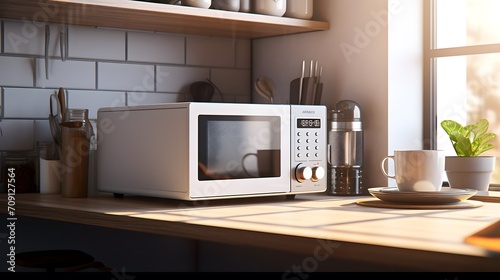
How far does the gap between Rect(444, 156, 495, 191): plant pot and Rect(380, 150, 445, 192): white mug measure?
276 mm

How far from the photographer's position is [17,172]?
2004 mm

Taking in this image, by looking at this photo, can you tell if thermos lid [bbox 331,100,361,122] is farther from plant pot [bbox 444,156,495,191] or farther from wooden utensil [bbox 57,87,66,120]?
wooden utensil [bbox 57,87,66,120]

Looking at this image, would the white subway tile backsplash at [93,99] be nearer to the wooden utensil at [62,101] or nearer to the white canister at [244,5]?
the wooden utensil at [62,101]

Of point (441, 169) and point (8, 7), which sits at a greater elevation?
point (8, 7)

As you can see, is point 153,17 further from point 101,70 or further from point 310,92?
point 310,92

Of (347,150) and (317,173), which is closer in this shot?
(317,173)

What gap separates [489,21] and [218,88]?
0.85 metres

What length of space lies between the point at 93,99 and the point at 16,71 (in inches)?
9.3

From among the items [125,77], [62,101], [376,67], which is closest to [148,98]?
[125,77]

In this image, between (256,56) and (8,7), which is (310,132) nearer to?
(256,56)

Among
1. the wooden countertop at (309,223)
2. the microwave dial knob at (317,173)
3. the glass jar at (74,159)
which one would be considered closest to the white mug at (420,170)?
the wooden countertop at (309,223)

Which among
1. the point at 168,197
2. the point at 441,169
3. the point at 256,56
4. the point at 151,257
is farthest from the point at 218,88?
the point at 441,169

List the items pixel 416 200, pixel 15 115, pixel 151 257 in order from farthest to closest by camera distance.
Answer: pixel 151 257 → pixel 15 115 → pixel 416 200

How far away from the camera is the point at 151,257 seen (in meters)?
2.31
